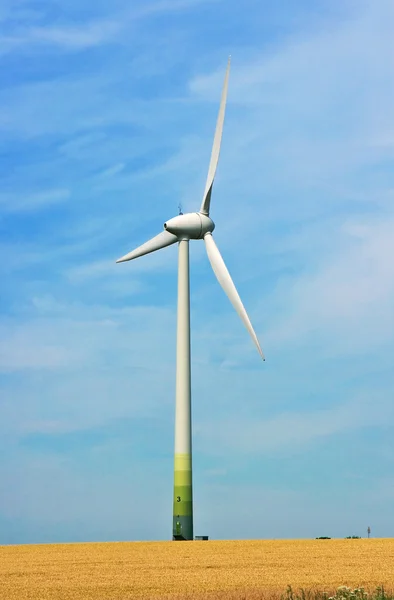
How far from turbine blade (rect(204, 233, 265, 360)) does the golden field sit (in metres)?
15.0

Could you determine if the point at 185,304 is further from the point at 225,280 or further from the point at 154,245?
the point at 154,245

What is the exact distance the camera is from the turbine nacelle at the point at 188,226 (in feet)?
232

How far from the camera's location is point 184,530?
6412 cm

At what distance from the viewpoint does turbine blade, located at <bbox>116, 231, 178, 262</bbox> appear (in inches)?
2820

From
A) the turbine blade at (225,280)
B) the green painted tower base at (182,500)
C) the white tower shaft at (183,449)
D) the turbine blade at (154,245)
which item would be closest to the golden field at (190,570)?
the green painted tower base at (182,500)

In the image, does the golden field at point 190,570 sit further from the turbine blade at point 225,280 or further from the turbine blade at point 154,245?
the turbine blade at point 154,245

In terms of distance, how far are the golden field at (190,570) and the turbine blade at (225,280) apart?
49.1 feet

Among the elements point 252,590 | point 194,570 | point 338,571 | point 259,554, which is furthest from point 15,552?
point 252,590

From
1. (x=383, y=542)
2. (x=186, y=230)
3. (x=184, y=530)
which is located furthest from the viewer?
(x=186, y=230)

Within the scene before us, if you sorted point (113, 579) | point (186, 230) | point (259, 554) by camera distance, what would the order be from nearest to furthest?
point (113, 579), point (259, 554), point (186, 230)

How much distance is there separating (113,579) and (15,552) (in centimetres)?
2131

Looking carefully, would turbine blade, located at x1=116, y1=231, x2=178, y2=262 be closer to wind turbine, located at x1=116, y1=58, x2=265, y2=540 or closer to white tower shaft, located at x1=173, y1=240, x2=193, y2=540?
wind turbine, located at x1=116, y1=58, x2=265, y2=540

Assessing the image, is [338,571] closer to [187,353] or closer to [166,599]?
[166,599]

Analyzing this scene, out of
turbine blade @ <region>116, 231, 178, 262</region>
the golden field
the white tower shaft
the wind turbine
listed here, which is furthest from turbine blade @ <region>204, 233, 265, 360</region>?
the golden field
